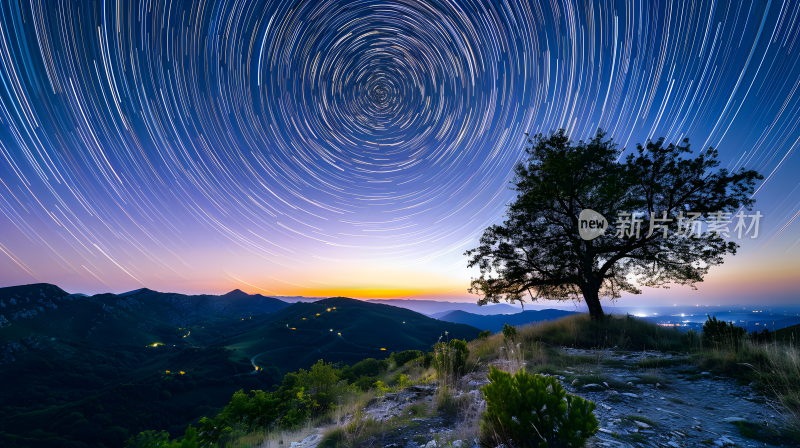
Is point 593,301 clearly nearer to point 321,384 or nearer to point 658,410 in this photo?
point 658,410

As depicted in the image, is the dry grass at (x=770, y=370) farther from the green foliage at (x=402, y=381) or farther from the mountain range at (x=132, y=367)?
the mountain range at (x=132, y=367)

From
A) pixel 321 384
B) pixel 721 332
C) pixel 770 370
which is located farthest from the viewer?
pixel 321 384

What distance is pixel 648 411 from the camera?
16.6 feet

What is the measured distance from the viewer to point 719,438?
401cm

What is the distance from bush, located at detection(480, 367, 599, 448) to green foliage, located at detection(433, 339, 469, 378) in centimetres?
413

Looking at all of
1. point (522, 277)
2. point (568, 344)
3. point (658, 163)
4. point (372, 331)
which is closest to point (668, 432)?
point (568, 344)

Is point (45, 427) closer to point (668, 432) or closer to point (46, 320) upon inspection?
point (668, 432)

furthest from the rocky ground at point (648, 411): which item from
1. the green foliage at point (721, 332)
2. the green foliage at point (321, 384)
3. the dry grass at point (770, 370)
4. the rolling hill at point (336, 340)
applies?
the rolling hill at point (336, 340)

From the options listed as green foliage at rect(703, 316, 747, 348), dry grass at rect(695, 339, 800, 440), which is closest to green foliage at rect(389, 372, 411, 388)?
dry grass at rect(695, 339, 800, 440)

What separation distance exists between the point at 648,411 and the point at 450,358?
4.51 m

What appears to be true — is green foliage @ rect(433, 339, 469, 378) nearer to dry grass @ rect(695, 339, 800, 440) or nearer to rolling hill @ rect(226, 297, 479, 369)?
dry grass @ rect(695, 339, 800, 440)

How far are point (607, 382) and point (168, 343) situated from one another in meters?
258

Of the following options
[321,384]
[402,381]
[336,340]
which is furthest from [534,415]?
[336,340]

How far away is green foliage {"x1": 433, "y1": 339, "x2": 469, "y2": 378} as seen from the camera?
8328 mm
